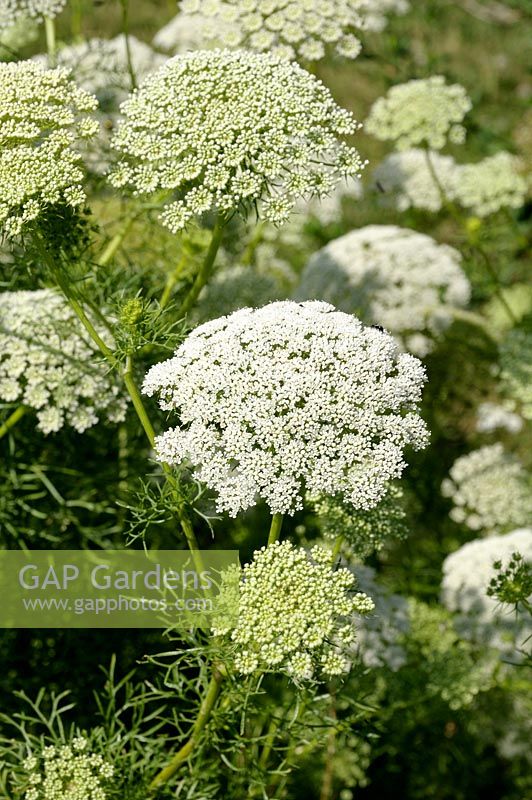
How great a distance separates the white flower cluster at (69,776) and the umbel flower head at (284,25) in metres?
4.15

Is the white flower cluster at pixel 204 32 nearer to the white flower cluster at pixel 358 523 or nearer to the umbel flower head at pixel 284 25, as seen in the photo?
the umbel flower head at pixel 284 25

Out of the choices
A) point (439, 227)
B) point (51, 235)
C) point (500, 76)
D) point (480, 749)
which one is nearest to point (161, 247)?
point (51, 235)

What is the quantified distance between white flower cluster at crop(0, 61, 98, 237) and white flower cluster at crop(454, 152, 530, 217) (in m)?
4.31

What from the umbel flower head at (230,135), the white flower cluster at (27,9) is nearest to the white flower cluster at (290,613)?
the umbel flower head at (230,135)

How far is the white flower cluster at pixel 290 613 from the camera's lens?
349 cm

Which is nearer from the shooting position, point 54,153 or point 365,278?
point 54,153

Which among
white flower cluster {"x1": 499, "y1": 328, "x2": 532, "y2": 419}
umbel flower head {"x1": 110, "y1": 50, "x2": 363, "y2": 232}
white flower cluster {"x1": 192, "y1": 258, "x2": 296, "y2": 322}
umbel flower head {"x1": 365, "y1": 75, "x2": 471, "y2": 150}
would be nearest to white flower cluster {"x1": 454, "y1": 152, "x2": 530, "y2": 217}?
umbel flower head {"x1": 365, "y1": 75, "x2": 471, "y2": 150}

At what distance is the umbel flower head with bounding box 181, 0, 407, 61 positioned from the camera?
5703mm

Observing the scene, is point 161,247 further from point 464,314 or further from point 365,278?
point 464,314

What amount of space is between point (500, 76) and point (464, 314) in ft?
22.1

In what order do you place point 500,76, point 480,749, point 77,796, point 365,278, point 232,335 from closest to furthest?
point 232,335
point 77,796
point 480,749
point 365,278
point 500,76

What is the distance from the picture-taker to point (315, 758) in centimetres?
627

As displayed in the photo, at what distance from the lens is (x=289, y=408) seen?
3.71 meters

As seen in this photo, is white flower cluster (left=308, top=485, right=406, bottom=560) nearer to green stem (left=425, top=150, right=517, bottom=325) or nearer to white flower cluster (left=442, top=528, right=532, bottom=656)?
white flower cluster (left=442, top=528, right=532, bottom=656)
